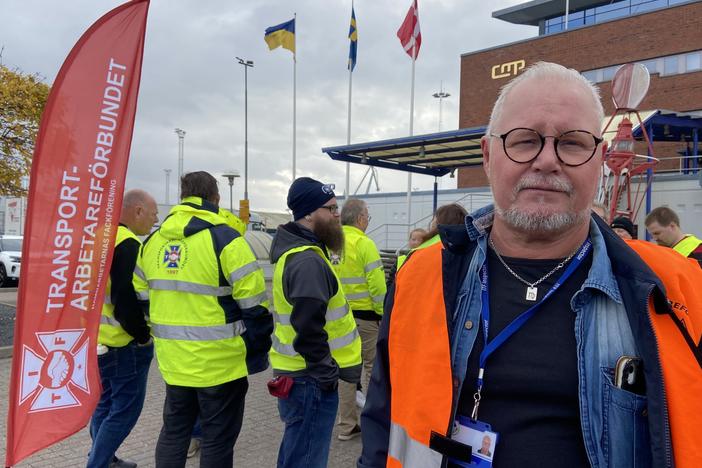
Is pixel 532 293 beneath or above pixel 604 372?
above

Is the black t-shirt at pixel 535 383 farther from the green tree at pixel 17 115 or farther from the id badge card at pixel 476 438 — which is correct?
the green tree at pixel 17 115

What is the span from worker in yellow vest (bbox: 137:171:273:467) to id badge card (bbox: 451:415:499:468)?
1897 millimetres

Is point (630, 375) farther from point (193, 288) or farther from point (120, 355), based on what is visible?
→ point (120, 355)

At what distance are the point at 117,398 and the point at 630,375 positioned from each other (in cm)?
351

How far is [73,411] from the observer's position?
10.5ft

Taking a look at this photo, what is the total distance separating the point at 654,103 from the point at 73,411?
3113cm

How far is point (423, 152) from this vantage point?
41.7ft

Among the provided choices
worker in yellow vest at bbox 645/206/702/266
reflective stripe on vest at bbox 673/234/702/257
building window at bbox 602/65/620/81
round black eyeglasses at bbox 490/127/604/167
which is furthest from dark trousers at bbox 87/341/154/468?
building window at bbox 602/65/620/81

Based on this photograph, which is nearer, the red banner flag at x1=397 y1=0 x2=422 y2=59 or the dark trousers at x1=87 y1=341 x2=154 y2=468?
the dark trousers at x1=87 y1=341 x2=154 y2=468

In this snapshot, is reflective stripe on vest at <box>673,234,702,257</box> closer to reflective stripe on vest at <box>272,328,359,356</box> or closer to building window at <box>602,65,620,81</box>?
reflective stripe on vest at <box>272,328,359,356</box>

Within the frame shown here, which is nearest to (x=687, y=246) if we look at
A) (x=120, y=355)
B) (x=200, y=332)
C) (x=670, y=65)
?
(x=200, y=332)

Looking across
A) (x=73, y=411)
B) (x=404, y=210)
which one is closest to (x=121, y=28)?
(x=73, y=411)

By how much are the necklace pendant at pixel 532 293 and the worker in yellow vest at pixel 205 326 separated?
6.45 feet

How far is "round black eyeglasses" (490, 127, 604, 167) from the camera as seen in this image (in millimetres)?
1485
